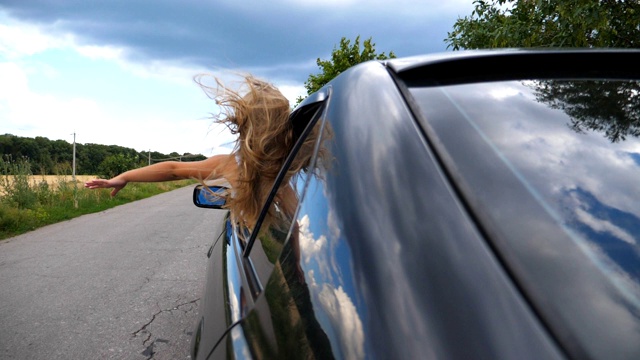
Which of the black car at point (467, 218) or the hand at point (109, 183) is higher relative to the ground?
the hand at point (109, 183)

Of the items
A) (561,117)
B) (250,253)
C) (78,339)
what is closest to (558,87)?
(561,117)

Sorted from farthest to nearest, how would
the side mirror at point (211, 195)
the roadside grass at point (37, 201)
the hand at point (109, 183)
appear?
the roadside grass at point (37, 201), the hand at point (109, 183), the side mirror at point (211, 195)

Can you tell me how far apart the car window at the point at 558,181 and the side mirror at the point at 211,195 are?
64.7 inches

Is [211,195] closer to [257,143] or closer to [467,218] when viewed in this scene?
[257,143]

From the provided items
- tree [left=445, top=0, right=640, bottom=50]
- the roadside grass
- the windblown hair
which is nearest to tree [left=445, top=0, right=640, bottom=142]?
tree [left=445, top=0, right=640, bottom=50]

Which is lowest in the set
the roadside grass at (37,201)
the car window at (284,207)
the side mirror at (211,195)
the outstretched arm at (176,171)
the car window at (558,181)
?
the car window at (558,181)

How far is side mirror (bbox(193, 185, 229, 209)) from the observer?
255cm

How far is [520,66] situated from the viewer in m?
1.20

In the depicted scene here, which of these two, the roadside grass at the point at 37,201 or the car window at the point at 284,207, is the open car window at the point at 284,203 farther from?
the roadside grass at the point at 37,201

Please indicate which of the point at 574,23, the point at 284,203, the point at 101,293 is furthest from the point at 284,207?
the point at 574,23

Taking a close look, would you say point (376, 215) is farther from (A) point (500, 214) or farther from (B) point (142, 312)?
(B) point (142, 312)

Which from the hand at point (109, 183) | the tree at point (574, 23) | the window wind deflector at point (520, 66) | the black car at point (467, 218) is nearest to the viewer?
the black car at point (467, 218)

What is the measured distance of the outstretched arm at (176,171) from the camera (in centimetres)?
261

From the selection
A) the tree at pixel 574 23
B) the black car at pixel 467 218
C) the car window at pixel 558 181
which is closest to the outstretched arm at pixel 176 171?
the black car at pixel 467 218
